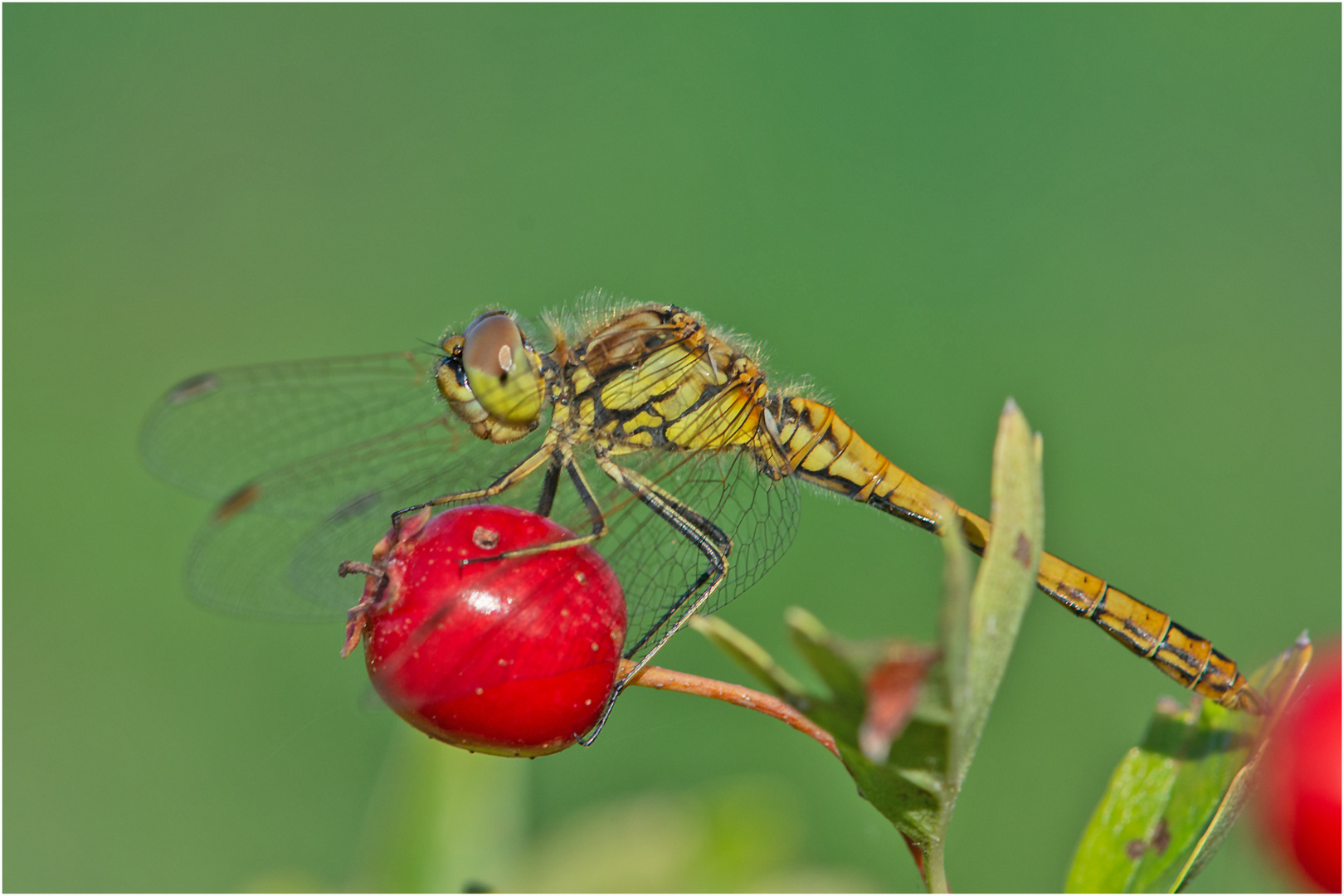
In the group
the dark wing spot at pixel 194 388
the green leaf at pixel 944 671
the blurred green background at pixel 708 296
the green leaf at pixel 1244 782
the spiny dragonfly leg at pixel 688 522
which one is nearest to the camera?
the green leaf at pixel 944 671

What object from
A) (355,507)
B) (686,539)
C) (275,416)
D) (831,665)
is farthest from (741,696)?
(275,416)

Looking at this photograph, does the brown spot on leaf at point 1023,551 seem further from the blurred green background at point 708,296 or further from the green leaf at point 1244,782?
the blurred green background at point 708,296

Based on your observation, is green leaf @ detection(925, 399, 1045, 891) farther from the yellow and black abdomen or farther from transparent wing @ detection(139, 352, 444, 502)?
transparent wing @ detection(139, 352, 444, 502)

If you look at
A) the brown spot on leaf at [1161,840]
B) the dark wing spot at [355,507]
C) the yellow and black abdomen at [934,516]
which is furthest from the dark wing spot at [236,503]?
the brown spot on leaf at [1161,840]

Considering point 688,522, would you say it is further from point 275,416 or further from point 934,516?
point 275,416

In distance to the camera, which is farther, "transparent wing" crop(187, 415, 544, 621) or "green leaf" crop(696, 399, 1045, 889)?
"transparent wing" crop(187, 415, 544, 621)

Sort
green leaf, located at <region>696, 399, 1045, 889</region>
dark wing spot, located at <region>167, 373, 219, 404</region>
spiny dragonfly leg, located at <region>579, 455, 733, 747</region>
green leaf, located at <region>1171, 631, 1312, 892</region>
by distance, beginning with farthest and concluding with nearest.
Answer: dark wing spot, located at <region>167, 373, 219, 404</region>
spiny dragonfly leg, located at <region>579, 455, 733, 747</region>
green leaf, located at <region>1171, 631, 1312, 892</region>
green leaf, located at <region>696, 399, 1045, 889</region>

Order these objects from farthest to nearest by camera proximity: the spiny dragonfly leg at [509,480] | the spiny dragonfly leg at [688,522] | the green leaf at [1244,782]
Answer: the spiny dragonfly leg at [688,522]
the spiny dragonfly leg at [509,480]
the green leaf at [1244,782]

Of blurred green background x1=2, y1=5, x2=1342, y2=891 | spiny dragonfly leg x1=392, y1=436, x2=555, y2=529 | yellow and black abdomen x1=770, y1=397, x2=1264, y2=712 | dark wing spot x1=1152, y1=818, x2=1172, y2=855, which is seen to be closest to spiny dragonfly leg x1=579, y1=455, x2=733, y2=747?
spiny dragonfly leg x1=392, y1=436, x2=555, y2=529
